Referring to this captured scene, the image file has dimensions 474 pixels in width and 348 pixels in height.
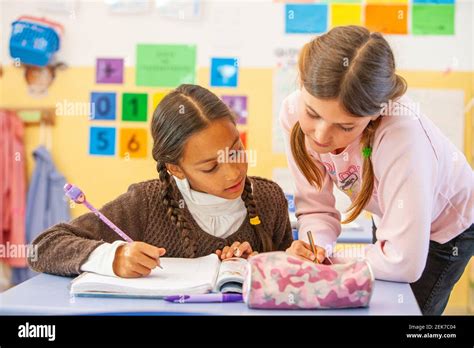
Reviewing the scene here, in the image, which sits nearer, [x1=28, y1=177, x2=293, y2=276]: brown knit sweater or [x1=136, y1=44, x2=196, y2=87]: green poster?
[x1=28, y1=177, x2=293, y2=276]: brown knit sweater

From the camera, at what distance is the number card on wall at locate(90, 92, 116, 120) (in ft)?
4.14

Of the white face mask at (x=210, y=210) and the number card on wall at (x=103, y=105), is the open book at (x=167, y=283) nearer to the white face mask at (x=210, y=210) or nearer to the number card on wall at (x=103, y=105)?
the white face mask at (x=210, y=210)

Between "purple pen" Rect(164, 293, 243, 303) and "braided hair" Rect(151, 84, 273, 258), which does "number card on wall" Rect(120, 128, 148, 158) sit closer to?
"braided hair" Rect(151, 84, 273, 258)

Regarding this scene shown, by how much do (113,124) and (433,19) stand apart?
2.07 ft

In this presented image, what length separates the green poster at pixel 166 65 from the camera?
4.12ft

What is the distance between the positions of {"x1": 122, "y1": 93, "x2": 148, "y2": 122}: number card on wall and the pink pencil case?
59cm

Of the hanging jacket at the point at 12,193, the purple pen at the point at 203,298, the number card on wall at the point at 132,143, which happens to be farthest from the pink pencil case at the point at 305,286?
the hanging jacket at the point at 12,193

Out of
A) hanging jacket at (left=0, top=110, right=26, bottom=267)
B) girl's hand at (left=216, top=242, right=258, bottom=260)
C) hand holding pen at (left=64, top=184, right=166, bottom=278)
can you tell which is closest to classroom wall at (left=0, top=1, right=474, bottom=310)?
hanging jacket at (left=0, top=110, right=26, bottom=267)

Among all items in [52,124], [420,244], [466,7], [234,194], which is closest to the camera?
[420,244]

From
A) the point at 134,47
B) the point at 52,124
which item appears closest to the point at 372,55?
the point at 134,47

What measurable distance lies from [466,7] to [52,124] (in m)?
0.82
